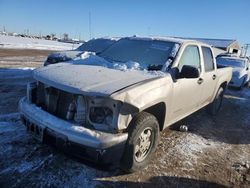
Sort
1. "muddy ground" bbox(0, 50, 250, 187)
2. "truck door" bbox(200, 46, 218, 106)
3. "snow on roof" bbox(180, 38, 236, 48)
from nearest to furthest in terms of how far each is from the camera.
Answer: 1. "muddy ground" bbox(0, 50, 250, 187)
2. "truck door" bbox(200, 46, 218, 106)
3. "snow on roof" bbox(180, 38, 236, 48)

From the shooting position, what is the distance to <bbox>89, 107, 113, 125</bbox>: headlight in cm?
304

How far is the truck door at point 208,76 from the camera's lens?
5254 mm

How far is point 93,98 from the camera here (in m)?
3.00

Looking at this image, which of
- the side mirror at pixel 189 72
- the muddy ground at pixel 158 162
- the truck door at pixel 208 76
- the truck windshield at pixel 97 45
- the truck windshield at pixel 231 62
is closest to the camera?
the muddy ground at pixel 158 162

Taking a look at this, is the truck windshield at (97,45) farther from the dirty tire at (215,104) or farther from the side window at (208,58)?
the side window at (208,58)

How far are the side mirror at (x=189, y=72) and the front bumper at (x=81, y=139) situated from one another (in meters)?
1.49

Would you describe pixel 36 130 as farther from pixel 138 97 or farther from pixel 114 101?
pixel 138 97

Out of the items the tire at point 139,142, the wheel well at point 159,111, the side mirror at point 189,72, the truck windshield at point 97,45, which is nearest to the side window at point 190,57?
the side mirror at point 189,72

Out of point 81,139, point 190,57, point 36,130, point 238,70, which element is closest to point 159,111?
point 190,57

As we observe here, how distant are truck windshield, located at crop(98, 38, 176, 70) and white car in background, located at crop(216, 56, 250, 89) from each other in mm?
7238

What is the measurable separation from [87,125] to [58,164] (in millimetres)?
969

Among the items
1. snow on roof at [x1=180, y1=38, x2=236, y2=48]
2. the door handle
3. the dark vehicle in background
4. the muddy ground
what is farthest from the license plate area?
snow on roof at [x1=180, y1=38, x2=236, y2=48]

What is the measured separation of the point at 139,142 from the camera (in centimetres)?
351

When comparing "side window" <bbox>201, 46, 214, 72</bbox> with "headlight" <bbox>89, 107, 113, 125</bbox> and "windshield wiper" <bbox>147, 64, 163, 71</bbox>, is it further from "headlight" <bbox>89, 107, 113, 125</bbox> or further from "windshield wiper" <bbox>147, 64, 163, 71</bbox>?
"headlight" <bbox>89, 107, 113, 125</bbox>
